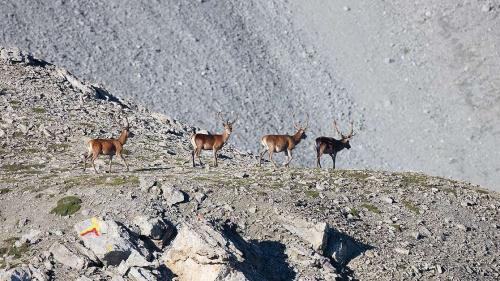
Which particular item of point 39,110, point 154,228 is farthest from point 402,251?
point 39,110

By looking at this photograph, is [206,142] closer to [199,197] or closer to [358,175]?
[358,175]

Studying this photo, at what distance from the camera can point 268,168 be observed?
4519 cm

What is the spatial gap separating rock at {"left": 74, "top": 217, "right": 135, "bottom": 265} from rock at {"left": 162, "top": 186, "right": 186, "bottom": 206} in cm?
436

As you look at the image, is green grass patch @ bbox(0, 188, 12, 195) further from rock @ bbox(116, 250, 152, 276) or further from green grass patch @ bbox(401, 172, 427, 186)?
green grass patch @ bbox(401, 172, 427, 186)

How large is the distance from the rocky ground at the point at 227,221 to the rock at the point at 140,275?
0.22 ft

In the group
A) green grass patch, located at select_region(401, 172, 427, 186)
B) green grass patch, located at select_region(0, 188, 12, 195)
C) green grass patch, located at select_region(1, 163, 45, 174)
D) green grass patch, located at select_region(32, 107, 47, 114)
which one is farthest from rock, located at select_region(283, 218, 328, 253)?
green grass patch, located at select_region(32, 107, 47, 114)

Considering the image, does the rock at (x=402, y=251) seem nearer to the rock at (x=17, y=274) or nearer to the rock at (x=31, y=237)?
the rock at (x=31, y=237)

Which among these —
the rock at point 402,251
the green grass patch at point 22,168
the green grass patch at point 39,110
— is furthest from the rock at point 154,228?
the green grass patch at point 39,110

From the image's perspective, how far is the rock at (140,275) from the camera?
30.2 meters

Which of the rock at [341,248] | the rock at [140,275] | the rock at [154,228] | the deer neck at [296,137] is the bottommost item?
the rock at [140,275]

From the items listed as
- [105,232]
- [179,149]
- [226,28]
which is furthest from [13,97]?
[226,28]

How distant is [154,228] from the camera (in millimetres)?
32781

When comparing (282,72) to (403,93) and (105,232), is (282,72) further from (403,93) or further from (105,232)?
(105,232)

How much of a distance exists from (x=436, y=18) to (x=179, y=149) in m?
44.9
